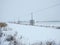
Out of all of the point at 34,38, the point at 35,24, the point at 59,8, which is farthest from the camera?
the point at 35,24

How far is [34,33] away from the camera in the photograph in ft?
4.75

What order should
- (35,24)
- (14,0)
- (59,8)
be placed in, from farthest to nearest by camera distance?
(14,0)
(35,24)
(59,8)

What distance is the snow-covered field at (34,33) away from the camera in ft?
4.30

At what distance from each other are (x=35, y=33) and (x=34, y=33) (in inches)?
0.7

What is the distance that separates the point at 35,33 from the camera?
1437mm

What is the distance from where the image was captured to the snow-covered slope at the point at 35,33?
131 cm

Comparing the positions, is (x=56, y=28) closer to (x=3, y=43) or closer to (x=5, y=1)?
(x=3, y=43)

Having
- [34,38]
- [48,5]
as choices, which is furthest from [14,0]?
[34,38]

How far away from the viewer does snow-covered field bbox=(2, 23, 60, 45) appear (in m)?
1.31

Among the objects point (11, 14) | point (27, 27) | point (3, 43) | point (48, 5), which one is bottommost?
point (3, 43)

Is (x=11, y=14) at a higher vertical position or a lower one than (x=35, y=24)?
higher

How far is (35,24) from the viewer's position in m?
1.52

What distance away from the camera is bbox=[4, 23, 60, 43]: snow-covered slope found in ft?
4.30

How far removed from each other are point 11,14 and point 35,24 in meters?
0.52
